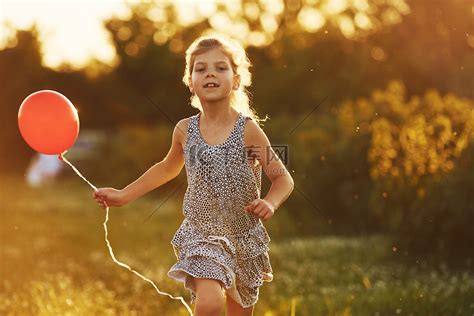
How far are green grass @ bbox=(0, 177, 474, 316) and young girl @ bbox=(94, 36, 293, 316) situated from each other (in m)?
1.48

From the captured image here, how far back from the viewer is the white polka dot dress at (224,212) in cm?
367

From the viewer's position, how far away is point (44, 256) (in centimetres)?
856

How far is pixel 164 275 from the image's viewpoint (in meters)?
7.15

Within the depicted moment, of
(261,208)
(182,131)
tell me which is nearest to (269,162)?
(261,208)

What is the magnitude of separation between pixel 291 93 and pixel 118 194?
53.8 ft

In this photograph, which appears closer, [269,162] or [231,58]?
[269,162]

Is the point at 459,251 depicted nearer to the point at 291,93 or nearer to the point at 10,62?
the point at 291,93

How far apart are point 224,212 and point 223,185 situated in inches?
5.1

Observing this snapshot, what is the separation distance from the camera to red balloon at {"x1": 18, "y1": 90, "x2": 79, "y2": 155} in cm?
391

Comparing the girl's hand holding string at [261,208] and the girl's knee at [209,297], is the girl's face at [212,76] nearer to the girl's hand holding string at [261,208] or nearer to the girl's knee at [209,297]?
the girl's hand holding string at [261,208]

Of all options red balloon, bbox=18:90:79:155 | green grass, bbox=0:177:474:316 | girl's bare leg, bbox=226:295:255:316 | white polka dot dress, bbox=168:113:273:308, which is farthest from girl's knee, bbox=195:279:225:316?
green grass, bbox=0:177:474:316

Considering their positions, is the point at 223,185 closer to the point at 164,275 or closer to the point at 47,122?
the point at 47,122

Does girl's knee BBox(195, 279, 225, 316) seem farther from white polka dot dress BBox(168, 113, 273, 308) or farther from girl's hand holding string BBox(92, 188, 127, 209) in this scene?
girl's hand holding string BBox(92, 188, 127, 209)

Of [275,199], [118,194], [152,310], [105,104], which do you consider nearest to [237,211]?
[275,199]
